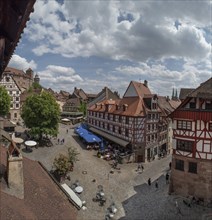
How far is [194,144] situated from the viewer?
2800 cm

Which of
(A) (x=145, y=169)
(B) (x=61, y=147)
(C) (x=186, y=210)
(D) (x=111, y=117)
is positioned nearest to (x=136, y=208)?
(C) (x=186, y=210)

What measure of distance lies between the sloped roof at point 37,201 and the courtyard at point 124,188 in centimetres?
1022

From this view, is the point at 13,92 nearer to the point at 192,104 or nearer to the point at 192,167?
the point at 192,104

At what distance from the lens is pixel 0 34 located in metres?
2.98

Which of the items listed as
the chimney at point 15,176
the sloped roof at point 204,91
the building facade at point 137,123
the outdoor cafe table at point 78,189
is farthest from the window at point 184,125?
the chimney at point 15,176

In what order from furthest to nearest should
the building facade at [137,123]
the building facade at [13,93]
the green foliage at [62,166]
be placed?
the building facade at [13,93] < the building facade at [137,123] < the green foliage at [62,166]

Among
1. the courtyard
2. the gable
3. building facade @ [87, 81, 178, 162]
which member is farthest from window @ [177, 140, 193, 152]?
the gable

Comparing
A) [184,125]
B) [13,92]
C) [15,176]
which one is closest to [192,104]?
[184,125]

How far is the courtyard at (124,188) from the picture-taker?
25.8m

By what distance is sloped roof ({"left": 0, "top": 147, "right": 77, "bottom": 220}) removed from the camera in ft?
35.2

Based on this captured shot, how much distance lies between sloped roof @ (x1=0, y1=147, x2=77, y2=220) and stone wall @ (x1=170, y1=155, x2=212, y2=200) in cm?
1658

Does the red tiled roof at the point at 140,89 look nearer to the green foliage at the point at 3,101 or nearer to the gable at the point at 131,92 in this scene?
the gable at the point at 131,92

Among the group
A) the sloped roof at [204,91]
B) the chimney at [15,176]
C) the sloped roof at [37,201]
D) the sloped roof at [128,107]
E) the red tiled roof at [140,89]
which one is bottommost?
the sloped roof at [37,201]

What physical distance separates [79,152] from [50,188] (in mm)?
30404
